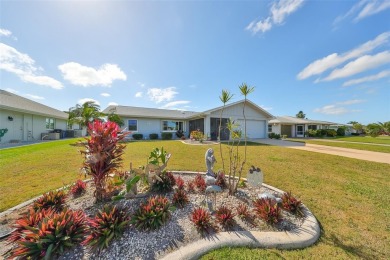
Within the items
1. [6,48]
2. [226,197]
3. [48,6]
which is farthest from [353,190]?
[6,48]

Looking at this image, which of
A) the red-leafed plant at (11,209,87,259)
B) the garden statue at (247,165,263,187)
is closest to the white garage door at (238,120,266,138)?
the garden statue at (247,165,263,187)

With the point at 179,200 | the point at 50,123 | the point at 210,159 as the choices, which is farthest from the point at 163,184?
the point at 50,123

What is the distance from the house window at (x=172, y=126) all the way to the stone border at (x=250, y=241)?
20.3 m

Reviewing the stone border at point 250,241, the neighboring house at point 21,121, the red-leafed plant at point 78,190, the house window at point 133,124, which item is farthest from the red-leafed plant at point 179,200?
the house window at point 133,124

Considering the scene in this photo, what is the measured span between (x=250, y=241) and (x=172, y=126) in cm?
2098

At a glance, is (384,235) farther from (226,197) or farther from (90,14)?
(90,14)

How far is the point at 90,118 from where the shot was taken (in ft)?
64.5

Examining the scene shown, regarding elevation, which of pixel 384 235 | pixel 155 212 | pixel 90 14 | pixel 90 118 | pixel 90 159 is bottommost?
pixel 384 235

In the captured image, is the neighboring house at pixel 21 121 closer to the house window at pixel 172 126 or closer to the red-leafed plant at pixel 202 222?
the house window at pixel 172 126

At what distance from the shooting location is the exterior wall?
14674 millimetres

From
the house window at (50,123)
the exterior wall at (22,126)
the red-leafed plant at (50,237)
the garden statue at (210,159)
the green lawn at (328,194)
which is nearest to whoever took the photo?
the red-leafed plant at (50,237)

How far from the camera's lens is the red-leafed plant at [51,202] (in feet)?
10.6

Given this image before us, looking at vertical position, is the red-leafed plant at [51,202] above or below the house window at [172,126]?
below

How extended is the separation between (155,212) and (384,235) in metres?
4.33
